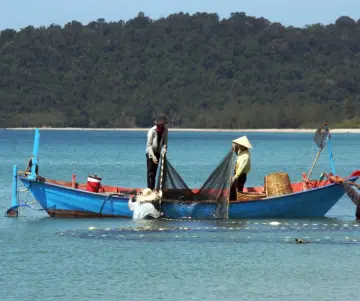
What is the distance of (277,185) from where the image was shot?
880 inches

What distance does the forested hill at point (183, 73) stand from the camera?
152 m

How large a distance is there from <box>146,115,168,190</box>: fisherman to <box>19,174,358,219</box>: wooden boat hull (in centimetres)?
65

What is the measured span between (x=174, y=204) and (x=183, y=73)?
138653 mm

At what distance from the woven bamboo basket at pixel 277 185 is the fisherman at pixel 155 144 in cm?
207

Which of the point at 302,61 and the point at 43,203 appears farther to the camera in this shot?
the point at 302,61

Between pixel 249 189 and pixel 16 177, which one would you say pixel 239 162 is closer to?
pixel 249 189

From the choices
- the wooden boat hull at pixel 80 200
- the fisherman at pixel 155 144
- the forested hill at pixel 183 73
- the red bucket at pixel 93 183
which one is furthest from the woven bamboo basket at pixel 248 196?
the forested hill at pixel 183 73

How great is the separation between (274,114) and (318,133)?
409 feet

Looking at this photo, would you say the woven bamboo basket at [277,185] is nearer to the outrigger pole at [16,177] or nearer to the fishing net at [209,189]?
the fishing net at [209,189]

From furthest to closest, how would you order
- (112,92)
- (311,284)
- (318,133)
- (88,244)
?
(112,92), (318,133), (88,244), (311,284)

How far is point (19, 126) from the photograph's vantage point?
155m

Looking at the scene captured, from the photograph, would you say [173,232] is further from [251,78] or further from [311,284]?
[251,78]

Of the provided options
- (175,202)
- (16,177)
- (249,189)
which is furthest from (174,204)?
(16,177)

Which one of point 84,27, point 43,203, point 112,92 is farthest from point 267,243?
point 84,27
